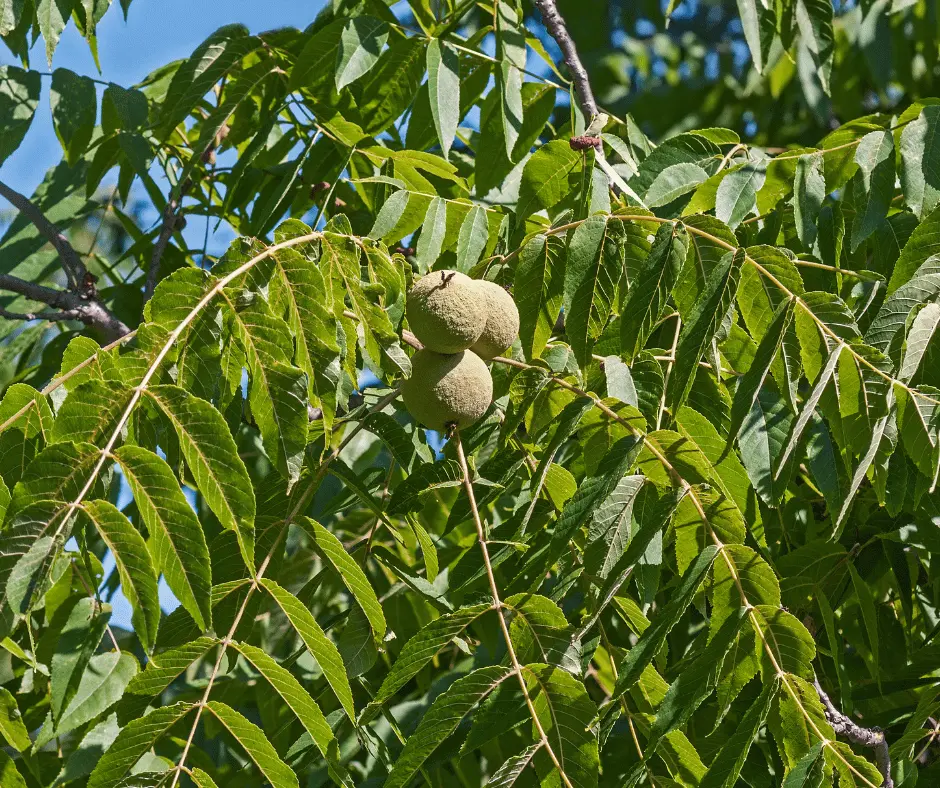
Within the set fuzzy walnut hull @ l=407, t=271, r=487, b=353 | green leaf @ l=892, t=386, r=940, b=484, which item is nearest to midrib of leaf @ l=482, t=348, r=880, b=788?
fuzzy walnut hull @ l=407, t=271, r=487, b=353

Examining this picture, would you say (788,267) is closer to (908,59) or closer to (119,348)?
(119,348)

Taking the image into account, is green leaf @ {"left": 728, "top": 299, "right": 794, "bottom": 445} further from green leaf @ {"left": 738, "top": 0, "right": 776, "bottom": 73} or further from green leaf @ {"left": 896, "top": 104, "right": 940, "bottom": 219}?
green leaf @ {"left": 738, "top": 0, "right": 776, "bottom": 73}

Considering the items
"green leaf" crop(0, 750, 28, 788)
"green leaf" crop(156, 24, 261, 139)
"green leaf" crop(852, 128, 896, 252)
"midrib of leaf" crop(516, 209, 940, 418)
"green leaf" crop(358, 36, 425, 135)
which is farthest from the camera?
"green leaf" crop(156, 24, 261, 139)

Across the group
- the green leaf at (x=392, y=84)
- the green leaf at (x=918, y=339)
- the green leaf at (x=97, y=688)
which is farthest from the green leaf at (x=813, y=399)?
the green leaf at (x=97, y=688)

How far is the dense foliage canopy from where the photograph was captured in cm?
167

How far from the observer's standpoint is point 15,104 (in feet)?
9.59

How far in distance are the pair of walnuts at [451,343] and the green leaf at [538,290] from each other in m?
0.05

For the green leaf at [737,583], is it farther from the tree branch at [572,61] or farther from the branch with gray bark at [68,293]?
the branch with gray bark at [68,293]

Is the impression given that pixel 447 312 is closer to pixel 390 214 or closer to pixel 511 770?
pixel 390 214

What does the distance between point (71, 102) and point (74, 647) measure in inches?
61.3

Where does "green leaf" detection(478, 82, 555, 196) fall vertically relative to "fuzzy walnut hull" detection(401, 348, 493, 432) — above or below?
above

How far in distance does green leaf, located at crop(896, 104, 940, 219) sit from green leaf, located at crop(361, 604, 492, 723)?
1363 mm

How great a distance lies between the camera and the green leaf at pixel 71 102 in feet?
9.75

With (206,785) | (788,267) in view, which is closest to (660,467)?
(788,267)
